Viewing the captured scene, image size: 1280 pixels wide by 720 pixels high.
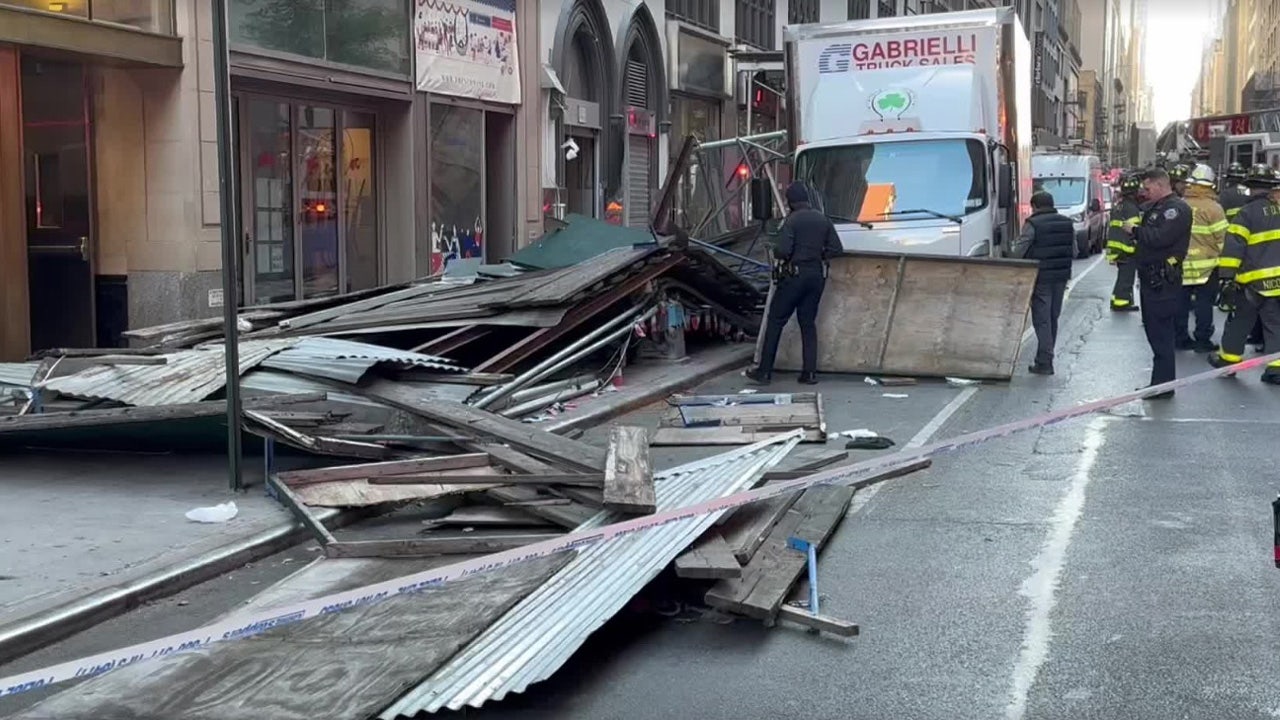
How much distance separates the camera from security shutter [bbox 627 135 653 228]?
2511cm

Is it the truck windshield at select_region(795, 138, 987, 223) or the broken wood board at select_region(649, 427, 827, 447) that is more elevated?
the truck windshield at select_region(795, 138, 987, 223)

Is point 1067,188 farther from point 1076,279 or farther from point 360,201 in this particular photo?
point 360,201

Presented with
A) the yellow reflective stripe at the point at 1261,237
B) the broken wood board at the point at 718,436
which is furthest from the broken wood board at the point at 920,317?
the broken wood board at the point at 718,436

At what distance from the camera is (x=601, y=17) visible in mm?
23281

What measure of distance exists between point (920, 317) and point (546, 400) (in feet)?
14.0

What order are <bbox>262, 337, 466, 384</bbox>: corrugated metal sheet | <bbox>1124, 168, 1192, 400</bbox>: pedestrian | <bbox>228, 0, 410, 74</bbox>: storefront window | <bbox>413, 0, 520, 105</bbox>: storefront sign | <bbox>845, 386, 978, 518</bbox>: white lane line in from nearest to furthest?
<bbox>845, 386, 978, 518</bbox>: white lane line, <bbox>262, 337, 466, 384</bbox>: corrugated metal sheet, <bbox>1124, 168, 1192, 400</bbox>: pedestrian, <bbox>228, 0, 410, 74</bbox>: storefront window, <bbox>413, 0, 520, 105</bbox>: storefront sign

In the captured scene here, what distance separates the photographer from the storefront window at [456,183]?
18766mm

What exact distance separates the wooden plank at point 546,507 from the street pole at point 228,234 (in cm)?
157

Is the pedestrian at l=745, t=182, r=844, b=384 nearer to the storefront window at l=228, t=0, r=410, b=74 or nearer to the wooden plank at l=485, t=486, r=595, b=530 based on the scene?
the storefront window at l=228, t=0, r=410, b=74

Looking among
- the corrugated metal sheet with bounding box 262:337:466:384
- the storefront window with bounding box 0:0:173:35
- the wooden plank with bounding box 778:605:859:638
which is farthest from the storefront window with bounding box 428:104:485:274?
the wooden plank with bounding box 778:605:859:638

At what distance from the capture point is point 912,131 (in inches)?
629

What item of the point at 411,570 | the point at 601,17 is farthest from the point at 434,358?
the point at 601,17

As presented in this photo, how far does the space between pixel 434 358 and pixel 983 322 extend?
5846mm

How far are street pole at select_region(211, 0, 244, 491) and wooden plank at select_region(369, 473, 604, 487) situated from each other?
1020 millimetres
